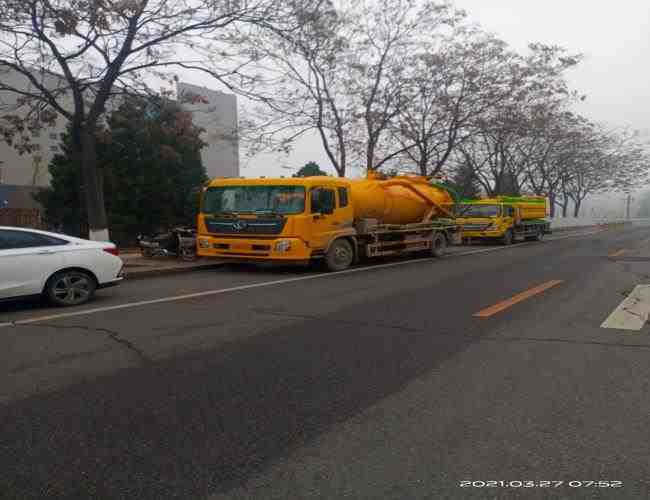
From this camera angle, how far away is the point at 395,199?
1633 centimetres

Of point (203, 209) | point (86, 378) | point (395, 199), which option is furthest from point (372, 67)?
point (86, 378)

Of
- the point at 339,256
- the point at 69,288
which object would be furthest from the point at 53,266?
the point at 339,256

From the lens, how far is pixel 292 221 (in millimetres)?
12641

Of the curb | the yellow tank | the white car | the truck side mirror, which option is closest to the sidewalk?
the curb

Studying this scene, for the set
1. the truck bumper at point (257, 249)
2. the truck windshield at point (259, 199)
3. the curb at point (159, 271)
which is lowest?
the curb at point (159, 271)

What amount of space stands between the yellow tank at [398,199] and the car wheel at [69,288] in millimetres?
7457

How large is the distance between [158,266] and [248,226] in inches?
98.2

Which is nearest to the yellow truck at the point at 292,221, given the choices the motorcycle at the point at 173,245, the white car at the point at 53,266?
the motorcycle at the point at 173,245

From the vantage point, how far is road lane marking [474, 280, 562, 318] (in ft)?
25.3

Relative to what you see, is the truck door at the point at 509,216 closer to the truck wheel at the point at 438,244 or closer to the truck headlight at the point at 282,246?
the truck wheel at the point at 438,244

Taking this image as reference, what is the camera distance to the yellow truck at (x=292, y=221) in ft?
41.7

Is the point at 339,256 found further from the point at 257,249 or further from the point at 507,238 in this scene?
the point at 507,238

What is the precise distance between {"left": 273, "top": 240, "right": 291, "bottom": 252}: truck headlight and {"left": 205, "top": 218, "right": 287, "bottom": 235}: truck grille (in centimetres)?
26

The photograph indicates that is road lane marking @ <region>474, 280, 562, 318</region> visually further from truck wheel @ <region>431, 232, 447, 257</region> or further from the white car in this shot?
truck wheel @ <region>431, 232, 447, 257</region>
